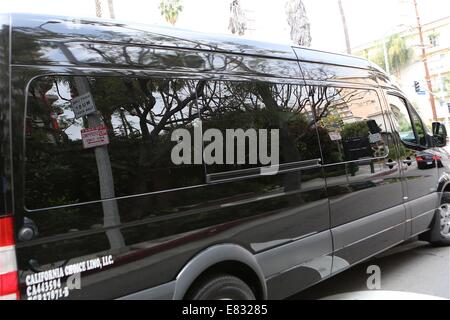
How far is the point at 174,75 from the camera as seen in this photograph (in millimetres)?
3008

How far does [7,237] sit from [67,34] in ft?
3.82

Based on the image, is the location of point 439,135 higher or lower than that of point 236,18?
lower

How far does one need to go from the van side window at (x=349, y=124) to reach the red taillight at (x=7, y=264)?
8.97 ft

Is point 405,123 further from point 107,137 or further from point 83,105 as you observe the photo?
point 83,105

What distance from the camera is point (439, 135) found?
6.17 m

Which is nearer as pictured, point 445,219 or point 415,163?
point 415,163

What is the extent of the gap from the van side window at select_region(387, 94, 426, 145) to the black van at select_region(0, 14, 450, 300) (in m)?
1.15

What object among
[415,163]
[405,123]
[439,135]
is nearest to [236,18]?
[439,135]

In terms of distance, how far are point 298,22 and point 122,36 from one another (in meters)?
19.8

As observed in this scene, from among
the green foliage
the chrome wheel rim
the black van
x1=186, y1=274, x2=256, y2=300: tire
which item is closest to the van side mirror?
the chrome wheel rim

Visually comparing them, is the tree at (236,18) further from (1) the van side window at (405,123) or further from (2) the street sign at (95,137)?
(2) the street sign at (95,137)

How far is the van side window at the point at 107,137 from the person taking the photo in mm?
2336
